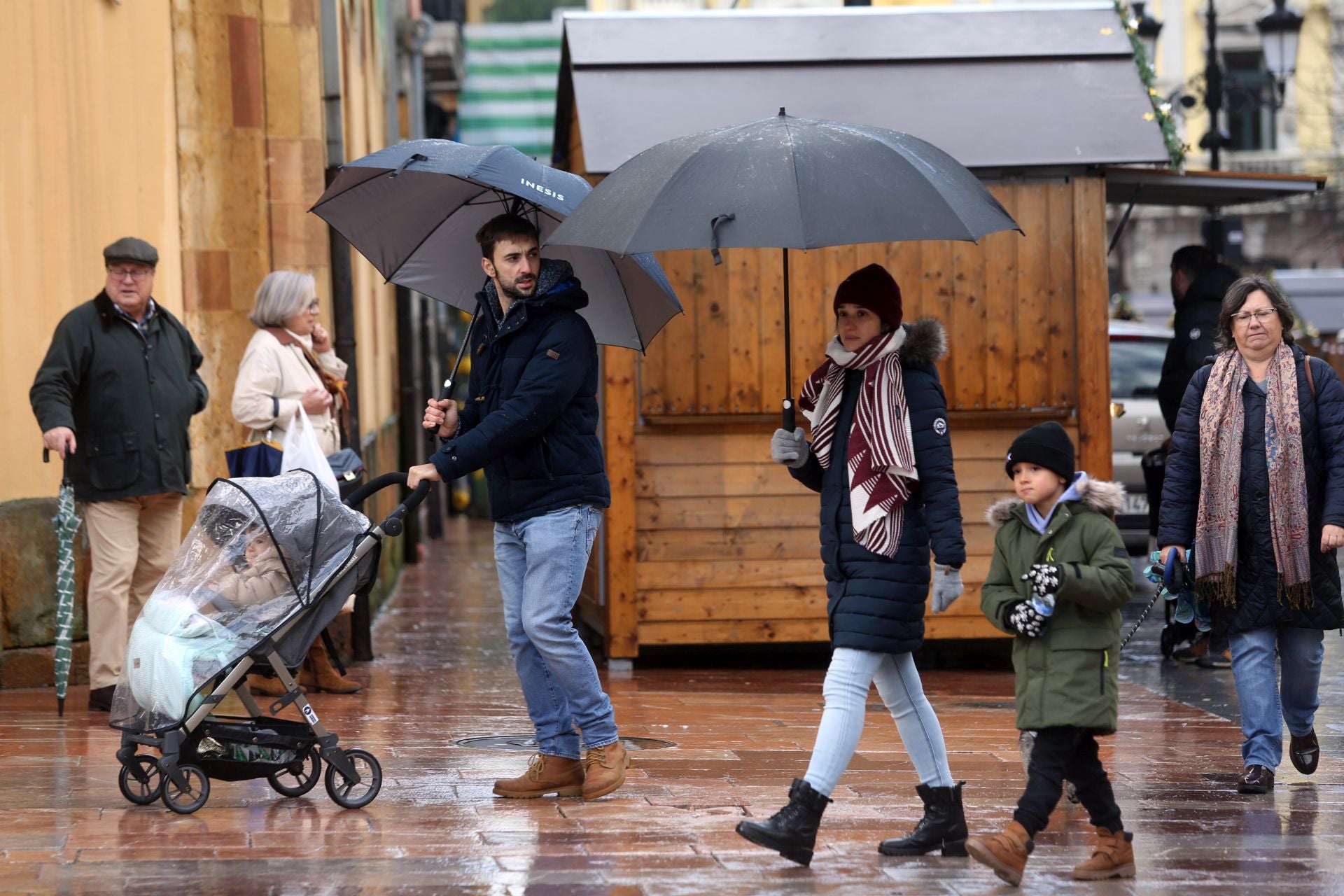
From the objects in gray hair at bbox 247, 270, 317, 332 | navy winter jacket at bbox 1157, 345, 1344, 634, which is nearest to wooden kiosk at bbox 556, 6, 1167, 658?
gray hair at bbox 247, 270, 317, 332

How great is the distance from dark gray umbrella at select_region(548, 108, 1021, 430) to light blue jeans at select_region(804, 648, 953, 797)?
799 millimetres

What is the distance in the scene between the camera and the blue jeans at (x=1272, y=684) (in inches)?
274

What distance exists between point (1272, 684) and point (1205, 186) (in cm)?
451

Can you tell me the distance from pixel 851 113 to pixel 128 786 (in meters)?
5.44

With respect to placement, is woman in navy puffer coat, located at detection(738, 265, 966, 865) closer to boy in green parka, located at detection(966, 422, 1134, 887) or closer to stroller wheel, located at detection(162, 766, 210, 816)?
boy in green parka, located at detection(966, 422, 1134, 887)

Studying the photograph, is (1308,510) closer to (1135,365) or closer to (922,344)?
(922,344)

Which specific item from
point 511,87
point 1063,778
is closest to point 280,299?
point 1063,778

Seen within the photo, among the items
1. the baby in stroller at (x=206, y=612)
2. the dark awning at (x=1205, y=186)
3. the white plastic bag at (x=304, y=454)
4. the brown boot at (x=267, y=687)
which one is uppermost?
the dark awning at (x=1205, y=186)

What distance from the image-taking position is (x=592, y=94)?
1003 cm

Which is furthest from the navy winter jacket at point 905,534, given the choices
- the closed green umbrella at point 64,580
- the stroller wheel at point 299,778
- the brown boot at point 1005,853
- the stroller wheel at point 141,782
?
the closed green umbrella at point 64,580

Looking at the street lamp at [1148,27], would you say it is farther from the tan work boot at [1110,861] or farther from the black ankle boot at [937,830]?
the tan work boot at [1110,861]

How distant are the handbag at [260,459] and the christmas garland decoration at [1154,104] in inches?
193

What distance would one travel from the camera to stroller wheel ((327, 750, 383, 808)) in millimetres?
6332

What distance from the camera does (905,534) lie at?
18.7 feet
